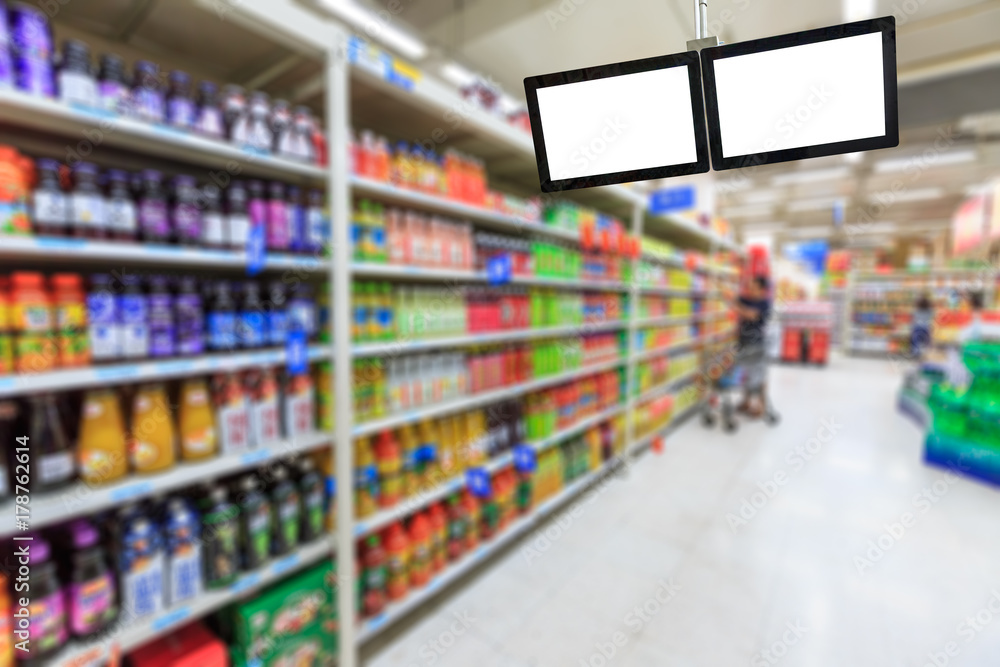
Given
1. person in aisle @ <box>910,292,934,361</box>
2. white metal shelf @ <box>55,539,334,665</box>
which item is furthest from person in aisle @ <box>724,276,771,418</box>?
person in aisle @ <box>910,292,934,361</box>

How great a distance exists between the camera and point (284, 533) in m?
1.62

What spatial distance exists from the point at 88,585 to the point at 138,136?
4.17 feet

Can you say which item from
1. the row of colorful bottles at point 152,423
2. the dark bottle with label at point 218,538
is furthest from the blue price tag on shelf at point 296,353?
the dark bottle with label at point 218,538

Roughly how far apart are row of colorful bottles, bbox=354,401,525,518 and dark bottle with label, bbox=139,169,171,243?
107 centimetres

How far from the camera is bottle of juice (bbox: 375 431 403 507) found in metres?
1.95

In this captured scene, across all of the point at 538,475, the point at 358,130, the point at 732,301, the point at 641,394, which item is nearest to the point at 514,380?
the point at 538,475

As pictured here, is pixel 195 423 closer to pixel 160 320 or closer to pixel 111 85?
pixel 160 320

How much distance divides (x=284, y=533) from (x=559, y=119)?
5.55 feet

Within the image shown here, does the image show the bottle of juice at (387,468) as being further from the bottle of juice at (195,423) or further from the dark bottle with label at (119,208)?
the dark bottle with label at (119,208)

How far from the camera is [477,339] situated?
2320 mm

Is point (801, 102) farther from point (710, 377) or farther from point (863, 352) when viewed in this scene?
point (863, 352)

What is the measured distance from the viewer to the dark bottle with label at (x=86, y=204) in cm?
117

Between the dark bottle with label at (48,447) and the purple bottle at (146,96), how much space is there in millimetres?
835

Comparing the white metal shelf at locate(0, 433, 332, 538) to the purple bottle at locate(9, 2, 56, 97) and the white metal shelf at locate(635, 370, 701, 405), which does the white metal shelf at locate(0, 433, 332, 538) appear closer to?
the purple bottle at locate(9, 2, 56, 97)
